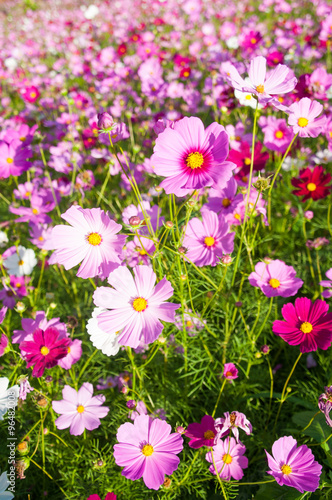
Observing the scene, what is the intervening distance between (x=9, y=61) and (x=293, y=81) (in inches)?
147

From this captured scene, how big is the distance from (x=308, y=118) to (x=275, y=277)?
1.70 ft

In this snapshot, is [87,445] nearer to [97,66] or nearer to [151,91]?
[151,91]

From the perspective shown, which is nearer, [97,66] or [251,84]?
[251,84]

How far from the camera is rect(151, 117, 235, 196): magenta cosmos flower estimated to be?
82 cm

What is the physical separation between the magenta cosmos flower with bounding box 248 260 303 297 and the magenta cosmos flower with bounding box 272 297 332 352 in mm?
125

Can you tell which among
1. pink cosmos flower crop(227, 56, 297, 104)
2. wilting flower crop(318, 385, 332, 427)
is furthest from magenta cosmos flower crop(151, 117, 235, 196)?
wilting flower crop(318, 385, 332, 427)

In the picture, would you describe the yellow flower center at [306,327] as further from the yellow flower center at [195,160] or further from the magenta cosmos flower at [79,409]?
the magenta cosmos flower at [79,409]

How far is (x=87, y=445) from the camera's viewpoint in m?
1.23

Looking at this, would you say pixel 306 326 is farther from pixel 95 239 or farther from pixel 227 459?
pixel 95 239

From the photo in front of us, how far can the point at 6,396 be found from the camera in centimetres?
101

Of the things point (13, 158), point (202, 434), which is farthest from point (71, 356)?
point (13, 158)

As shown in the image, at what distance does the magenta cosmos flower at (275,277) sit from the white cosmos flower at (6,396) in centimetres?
80

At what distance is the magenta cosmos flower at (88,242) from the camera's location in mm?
913

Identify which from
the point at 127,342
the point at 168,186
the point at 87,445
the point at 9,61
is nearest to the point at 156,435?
the point at 127,342
